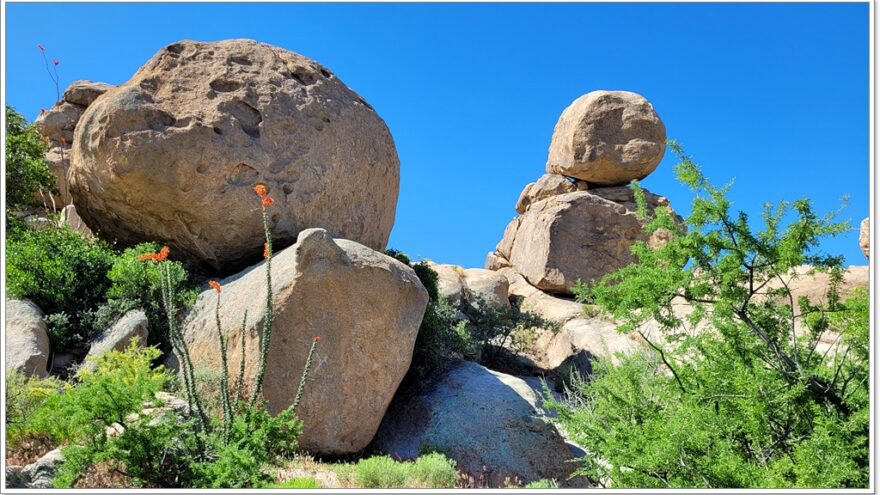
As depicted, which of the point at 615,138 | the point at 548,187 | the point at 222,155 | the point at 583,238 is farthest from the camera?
the point at 548,187

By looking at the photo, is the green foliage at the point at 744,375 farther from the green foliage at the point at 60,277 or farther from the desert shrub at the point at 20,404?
the green foliage at the point at 60,277

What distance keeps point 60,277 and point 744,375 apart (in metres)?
9.71

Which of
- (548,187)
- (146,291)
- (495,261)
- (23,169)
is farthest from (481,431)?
(495,261)

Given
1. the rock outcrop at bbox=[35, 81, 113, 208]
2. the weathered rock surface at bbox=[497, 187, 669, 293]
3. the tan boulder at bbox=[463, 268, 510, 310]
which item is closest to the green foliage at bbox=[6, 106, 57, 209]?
the rock outcrop at bbox=[35, 81, 113, 208]

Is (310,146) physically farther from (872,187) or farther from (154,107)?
(872,187)

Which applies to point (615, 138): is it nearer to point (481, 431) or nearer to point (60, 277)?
point (481, 431)

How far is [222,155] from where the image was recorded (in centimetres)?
1111

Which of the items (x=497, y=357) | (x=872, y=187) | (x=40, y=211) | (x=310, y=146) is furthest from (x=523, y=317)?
(x=40, y=211)

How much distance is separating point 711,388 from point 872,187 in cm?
270

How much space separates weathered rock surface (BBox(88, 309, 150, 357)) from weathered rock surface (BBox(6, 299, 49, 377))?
0.64 meters

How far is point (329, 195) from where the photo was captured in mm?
12188

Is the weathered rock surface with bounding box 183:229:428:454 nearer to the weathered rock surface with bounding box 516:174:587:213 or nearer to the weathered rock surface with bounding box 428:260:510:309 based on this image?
the weathered rock surface with bounding box 428:260:510:309

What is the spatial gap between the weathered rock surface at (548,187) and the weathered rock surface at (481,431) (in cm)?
1109

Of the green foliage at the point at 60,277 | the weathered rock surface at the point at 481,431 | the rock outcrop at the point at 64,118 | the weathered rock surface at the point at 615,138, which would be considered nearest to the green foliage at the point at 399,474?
the weathered rock surface at the point at 481,431
